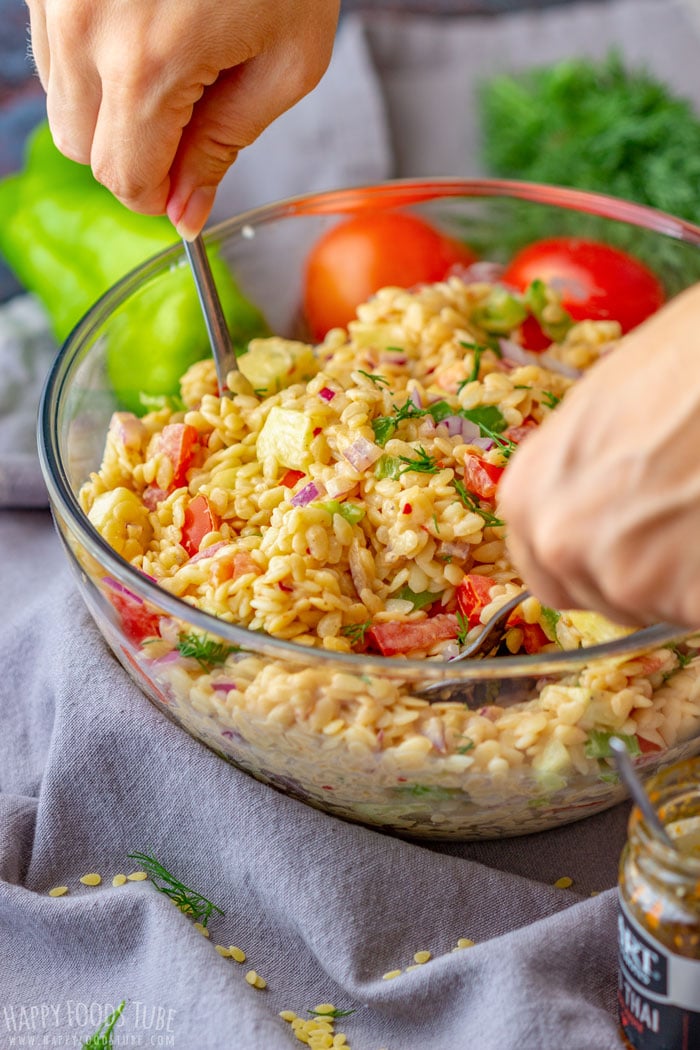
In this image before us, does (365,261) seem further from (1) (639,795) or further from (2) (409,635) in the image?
(1) (639,795)

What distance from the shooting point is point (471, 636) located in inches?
53.2

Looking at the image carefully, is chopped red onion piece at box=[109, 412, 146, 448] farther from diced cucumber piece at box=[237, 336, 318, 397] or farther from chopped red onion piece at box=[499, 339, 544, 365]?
chopped red onion piece at box=[499, 339, 544, 365]

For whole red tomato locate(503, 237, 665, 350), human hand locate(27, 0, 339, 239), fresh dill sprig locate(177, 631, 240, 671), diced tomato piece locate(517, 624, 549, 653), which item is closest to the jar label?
diced tomato piece locate(517, 624, 549, 653)

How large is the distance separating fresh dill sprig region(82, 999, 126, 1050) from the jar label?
54 cm

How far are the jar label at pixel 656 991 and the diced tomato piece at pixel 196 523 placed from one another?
0.67m

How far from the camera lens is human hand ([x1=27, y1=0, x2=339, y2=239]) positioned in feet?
4.50

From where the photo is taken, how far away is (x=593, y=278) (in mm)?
2076

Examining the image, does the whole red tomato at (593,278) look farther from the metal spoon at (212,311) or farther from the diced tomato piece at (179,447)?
the diced tomato piece at (179,447)

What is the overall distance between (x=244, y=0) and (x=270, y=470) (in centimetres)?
56

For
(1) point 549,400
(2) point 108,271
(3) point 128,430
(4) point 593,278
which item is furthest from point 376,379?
(2) point 108,271

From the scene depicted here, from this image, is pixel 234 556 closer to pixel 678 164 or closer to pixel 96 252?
pixel 96 252

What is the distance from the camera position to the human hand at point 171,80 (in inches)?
54.0

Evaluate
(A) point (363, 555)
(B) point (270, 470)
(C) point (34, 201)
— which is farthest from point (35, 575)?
(C) point (34, 201)

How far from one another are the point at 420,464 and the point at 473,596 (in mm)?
180
